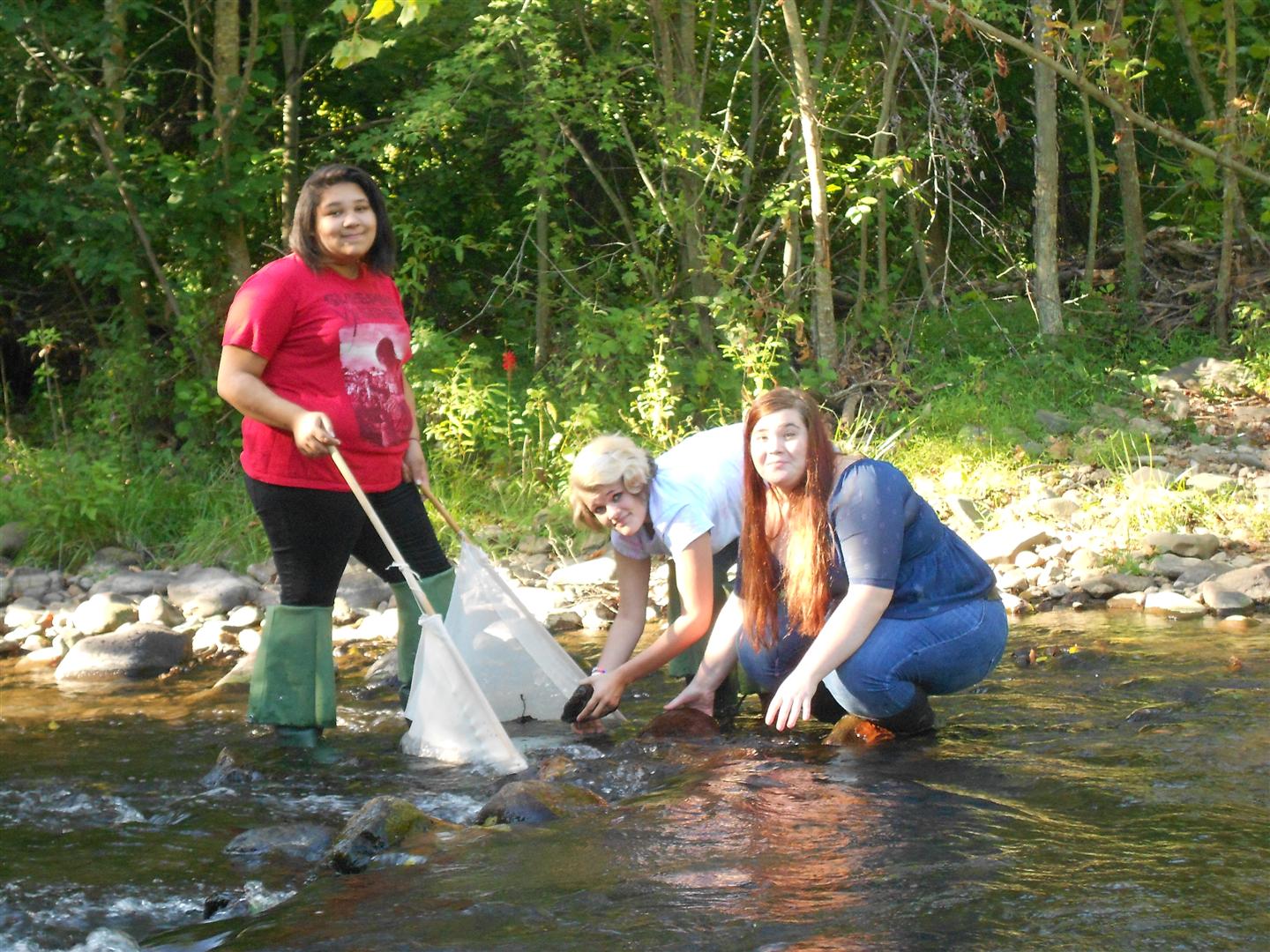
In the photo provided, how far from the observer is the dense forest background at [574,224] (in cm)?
782

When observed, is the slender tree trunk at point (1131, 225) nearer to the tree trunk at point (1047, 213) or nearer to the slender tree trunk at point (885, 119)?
the tree trunk at point (1047, 213)

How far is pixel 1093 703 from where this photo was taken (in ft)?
14.0

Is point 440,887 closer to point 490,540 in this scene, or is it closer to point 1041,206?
point 490,540

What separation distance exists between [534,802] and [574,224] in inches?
240

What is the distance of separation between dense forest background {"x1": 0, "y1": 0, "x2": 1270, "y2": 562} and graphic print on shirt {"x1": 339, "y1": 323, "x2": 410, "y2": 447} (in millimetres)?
3285

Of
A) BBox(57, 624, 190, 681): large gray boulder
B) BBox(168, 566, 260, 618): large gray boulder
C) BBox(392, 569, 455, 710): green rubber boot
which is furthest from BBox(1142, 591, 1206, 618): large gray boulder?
BBox(168, 566, 260, 618): large gray boulder

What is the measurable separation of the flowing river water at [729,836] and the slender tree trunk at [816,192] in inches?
151

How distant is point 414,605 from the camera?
4.34 m

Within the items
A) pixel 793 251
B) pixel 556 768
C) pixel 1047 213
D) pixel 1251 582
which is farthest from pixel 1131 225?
pixel 556 768

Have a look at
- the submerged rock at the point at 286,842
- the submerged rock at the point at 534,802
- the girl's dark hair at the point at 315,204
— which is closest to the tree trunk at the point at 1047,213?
the girl's dark hair at the point at 315,204

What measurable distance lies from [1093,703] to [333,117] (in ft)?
23.2

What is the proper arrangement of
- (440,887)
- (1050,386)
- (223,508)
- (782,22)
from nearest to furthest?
(440,887) → (223,508) → (1050,386) → (782,22)

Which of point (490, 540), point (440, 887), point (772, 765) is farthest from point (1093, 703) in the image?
point (490, 540)

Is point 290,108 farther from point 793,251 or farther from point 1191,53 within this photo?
point 1191,53
